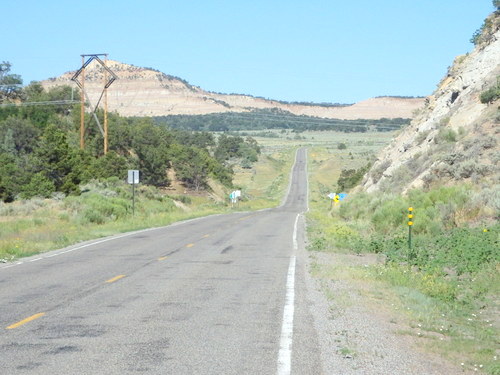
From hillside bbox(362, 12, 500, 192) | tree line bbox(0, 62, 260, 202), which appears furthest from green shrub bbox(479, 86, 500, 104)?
tree line bbox(0, 62, 260, 202)

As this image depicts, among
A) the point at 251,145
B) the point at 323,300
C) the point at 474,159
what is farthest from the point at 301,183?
the point at 323,300

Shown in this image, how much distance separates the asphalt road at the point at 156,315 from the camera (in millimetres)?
7609

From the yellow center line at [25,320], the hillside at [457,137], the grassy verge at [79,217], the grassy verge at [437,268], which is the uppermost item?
the hillside at [457,137]

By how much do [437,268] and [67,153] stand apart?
42.1 m

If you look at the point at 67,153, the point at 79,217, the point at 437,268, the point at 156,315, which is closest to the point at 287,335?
the point at 156,315

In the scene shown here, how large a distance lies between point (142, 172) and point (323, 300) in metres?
72.2

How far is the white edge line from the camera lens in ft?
24.3

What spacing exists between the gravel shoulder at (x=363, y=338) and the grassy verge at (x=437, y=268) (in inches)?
7.0

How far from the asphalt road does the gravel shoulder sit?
0.24 metres

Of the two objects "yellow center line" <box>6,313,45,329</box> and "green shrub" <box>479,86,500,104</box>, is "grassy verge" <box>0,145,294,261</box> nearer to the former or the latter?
"yellow center line" <box>6,313,45,329</box>

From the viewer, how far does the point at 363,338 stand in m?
8.95

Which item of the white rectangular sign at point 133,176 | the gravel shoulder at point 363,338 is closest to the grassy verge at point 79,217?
the white rectangular sign at point 133,176

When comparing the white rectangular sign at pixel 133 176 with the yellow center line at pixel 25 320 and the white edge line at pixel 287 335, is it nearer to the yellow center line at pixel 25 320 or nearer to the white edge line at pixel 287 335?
the white edge line at pixel 287 335

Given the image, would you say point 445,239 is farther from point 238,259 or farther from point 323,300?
point 323,300
